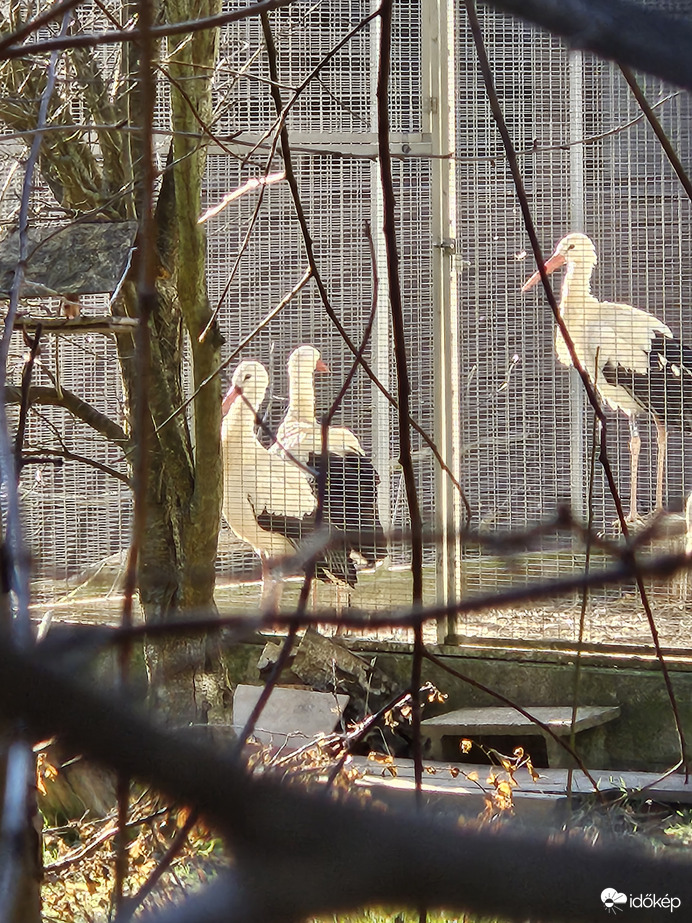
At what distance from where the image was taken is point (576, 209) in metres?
3.13

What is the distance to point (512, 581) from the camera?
312 cm

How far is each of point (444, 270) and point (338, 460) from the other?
25.1 inches

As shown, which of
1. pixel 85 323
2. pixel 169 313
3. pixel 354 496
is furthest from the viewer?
pixel 354 496

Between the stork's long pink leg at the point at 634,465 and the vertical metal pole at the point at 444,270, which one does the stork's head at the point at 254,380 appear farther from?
the stork's long pink leg at the point at 634,465

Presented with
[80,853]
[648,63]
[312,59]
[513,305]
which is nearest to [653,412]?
[513,305]

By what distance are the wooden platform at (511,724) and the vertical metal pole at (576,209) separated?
552mm

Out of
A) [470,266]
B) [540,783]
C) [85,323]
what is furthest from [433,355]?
[85,323]

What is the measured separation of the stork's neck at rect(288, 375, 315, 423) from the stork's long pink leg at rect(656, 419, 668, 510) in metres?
0.99

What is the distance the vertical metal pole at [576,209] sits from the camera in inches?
122

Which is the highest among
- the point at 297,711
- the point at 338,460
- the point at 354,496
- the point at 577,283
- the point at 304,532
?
the point at 577,283

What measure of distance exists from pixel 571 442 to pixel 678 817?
104cm

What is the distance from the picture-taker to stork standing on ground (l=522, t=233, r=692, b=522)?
10.0ft

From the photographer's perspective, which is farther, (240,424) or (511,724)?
(240,424)

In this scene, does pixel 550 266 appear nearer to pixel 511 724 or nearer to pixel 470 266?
pixel 470 266
